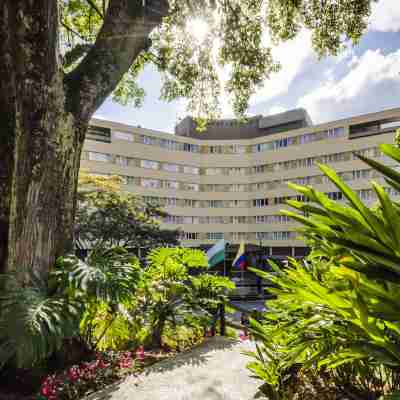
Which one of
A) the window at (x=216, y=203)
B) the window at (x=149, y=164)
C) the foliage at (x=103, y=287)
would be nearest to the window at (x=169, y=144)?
the window at (x=149, y=164)

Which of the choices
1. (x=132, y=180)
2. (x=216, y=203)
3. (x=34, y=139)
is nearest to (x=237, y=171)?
(x=216, y=203)

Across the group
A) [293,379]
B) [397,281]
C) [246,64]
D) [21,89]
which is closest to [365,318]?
[397,281]

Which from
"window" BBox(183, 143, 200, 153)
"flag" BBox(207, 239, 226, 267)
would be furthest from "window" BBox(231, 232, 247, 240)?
"flag" BBox(207, 239, 226, 267)

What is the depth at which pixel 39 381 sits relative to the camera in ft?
11.4

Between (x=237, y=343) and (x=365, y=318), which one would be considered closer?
(x=365, y=318)

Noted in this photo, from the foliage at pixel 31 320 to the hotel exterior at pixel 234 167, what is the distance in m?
32.1

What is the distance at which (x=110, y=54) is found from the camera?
4551 millimetres

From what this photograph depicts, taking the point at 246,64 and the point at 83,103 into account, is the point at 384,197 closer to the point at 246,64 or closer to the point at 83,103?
the point at 83,103

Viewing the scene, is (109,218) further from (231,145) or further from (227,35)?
(231,145)

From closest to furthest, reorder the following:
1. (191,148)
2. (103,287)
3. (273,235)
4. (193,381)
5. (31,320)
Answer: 1. (31,320)
2. (103,287)
3. (193,381)
4. (273,235)
5. (191,148)

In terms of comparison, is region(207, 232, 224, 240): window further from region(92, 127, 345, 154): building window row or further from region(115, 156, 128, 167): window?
region(115, 156, 128, 167): window

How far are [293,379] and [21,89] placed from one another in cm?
447

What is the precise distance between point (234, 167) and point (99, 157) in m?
18.5

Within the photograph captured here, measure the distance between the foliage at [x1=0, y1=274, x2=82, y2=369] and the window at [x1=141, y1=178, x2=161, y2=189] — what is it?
115 ft
